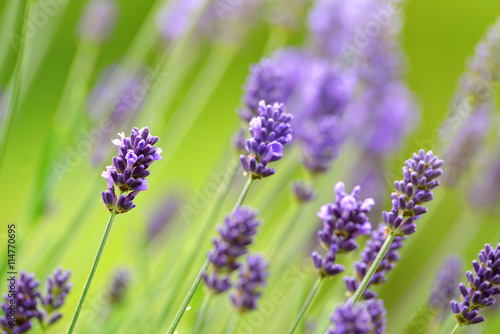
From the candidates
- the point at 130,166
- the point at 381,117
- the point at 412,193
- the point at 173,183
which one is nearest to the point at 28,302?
the point at 130,166

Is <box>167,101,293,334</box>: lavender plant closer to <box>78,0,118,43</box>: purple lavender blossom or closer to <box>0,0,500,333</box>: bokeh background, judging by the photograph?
<box>0,0,500,333</box>: bokeh background

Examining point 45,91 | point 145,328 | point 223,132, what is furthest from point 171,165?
point 145,328

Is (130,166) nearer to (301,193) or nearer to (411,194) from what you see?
(411,194)

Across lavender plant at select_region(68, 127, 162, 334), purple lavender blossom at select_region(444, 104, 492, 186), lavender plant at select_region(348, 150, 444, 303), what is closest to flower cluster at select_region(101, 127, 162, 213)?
lavender plant at select_region(68, 127, 162, 334)

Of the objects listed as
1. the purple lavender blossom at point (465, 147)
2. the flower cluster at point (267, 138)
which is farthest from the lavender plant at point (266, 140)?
the purple lavender blossom at point (465, 147)

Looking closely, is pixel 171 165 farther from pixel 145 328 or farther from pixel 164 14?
pixel 145 328

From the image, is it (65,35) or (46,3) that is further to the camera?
(65,35)

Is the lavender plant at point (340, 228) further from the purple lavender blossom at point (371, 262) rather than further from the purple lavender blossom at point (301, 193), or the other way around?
the purple lavender blossom at point (301, 193)
